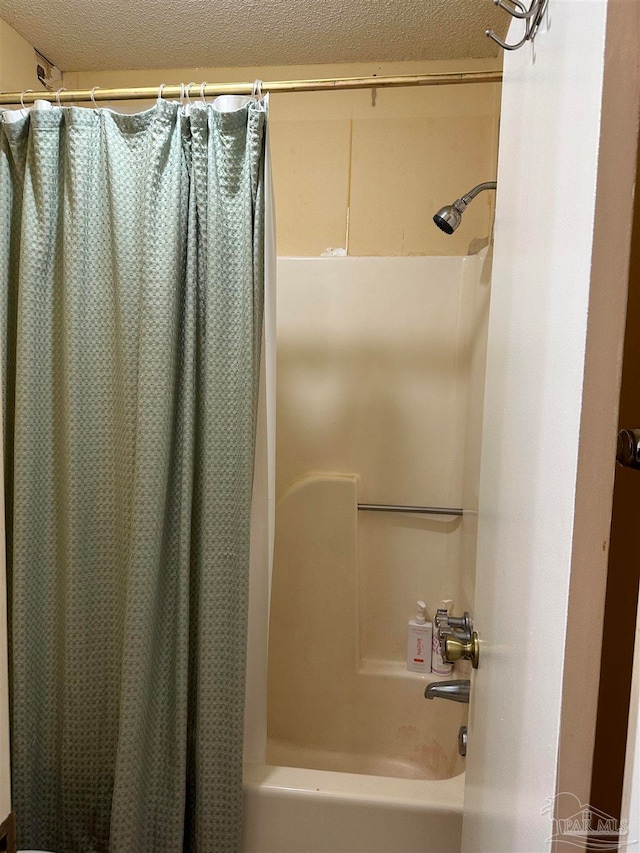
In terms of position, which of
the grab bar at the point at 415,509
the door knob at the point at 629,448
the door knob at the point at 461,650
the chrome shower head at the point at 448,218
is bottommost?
the grab bar at the point at 415,509

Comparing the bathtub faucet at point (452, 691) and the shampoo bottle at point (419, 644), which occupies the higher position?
the bathtub faucet at point (452, 691)

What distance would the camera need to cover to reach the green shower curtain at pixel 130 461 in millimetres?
1247

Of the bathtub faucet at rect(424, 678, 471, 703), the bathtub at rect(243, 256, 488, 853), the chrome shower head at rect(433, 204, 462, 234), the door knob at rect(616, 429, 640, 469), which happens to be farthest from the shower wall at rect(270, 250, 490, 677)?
the door knob at rect(616, 429, 640, 469)

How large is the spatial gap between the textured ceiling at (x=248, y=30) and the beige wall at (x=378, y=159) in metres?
0.08

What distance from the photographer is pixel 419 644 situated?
1.88 metres

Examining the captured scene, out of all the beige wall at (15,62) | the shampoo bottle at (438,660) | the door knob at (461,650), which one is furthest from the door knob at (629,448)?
the beige wall at (15,62)

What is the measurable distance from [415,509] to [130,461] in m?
0.97

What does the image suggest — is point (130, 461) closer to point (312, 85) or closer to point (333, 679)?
point (312, 85)

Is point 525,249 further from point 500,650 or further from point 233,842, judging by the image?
point 233,842

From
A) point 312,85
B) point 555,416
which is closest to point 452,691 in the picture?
point 555,416

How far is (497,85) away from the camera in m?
1.82

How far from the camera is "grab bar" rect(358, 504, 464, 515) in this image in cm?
187

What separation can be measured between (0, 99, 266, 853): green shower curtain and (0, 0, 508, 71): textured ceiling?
0.57 metres

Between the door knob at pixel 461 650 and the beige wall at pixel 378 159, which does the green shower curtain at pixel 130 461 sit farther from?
the beige wall at pixel 378 159
